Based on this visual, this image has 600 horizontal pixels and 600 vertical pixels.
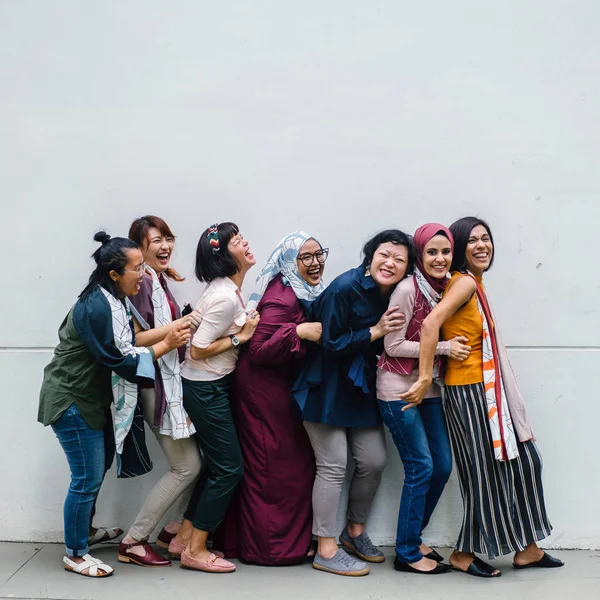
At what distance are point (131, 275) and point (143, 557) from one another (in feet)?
5.22

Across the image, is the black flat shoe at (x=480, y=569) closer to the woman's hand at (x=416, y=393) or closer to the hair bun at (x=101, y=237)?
the woman's hand at (x=416, y=393)

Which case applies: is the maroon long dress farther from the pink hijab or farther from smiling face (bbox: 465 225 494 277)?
smiling face (bbox: 465 225 494 277)

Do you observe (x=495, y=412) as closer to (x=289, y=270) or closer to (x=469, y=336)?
(x=469, y=336)

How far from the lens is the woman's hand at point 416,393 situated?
12.8ft

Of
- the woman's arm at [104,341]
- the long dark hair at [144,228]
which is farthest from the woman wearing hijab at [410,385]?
the long dark hair at [144,228]

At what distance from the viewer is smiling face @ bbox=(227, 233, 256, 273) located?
412 cm

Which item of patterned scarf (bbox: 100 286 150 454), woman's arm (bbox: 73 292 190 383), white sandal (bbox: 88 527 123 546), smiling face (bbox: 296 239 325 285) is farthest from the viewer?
white sandal (bbox: 88 527 123 546)

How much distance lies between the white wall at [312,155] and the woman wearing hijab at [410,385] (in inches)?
20.5

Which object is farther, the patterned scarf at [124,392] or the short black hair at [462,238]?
the short black hair at [462,238]

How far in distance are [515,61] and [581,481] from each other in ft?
8.51

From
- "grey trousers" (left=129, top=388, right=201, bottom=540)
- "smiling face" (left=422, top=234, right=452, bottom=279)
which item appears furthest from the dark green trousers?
"smiling face" (left=422, top=234, right=452, bottom=279)

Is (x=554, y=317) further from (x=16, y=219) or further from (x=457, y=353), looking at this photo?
(x=16, y=219)

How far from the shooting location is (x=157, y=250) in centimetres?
426

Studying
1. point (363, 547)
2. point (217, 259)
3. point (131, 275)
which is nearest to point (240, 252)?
point (217, 259)
